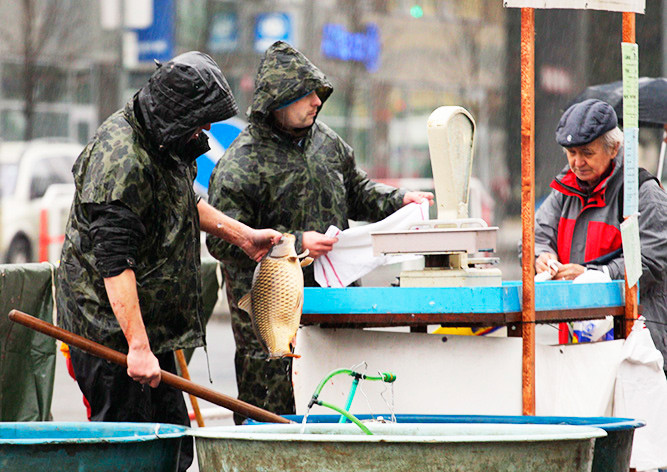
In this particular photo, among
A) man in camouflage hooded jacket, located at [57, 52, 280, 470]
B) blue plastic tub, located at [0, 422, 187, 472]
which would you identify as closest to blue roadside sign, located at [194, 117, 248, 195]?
man in camouflage hooded jacket, located at [57, 52, 280, 470]

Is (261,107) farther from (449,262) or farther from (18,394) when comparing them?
(18,394)

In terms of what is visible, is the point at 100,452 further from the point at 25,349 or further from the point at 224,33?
the point at 224,33

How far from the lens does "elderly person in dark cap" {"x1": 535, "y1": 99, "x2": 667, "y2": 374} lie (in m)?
4.81

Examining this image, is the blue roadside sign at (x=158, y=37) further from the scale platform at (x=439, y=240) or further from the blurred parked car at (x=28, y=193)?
the scale platform at (x=439, y=240)

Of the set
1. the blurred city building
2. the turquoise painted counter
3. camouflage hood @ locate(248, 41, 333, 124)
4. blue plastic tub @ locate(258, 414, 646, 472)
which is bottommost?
blue plastic tub @ locate(258, 414, 646, 472)

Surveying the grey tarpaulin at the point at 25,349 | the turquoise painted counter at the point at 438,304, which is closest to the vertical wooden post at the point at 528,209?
the turquoise painted counter at the point at 438,304

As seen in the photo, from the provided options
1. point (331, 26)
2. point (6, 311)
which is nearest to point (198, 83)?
point (6, 311)

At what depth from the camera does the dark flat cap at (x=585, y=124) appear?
4.83m

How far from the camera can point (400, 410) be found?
13.6 ft

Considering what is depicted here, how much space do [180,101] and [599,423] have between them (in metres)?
1.75

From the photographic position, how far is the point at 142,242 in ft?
13.2

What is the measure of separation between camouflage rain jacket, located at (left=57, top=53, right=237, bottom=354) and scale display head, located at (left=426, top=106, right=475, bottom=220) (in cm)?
77

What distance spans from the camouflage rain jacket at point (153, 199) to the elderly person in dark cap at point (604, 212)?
1609 mm

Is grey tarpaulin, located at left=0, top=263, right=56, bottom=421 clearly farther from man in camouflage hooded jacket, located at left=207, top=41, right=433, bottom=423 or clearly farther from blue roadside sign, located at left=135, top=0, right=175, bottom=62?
blue roadside sign, located at left=135, top=0, right=175, bottom=62
